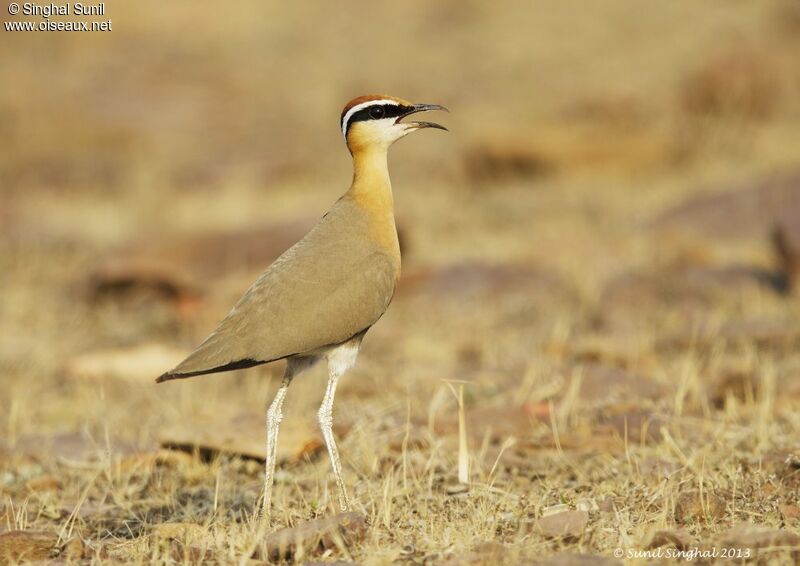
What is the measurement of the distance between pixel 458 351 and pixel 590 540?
15.3 feet

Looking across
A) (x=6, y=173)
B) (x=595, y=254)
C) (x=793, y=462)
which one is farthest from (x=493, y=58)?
(x=793, y=462)

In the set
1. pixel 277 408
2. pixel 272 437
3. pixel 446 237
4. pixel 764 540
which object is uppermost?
pixel 446 237

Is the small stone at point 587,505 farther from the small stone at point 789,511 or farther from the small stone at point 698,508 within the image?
the small stone at point 789,511

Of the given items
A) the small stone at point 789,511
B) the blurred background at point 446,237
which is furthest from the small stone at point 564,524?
the small stone at point 789,511

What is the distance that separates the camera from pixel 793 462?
195 inches

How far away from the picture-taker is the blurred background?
616cm

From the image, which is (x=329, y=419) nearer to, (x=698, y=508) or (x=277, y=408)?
(x=277, y=408)

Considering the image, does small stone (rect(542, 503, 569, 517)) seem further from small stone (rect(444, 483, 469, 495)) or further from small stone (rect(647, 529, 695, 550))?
small stone (rect(444, 483, 469, 495))

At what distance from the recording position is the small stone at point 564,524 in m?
4.16

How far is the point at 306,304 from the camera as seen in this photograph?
4887mm

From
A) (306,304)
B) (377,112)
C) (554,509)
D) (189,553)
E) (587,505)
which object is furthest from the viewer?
(377,112)

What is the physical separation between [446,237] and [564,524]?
8971 mm

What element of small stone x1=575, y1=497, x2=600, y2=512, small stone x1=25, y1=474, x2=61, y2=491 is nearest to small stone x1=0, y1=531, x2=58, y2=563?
small stone x1=25, y1=474, x2=61, y2=491

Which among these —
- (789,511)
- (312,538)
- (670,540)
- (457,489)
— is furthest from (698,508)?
(312,538)
